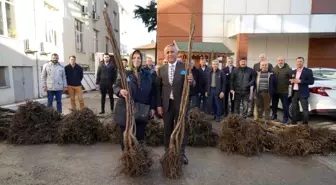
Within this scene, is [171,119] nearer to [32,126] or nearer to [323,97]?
[32,126]

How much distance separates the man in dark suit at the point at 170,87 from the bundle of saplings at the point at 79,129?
191 cm

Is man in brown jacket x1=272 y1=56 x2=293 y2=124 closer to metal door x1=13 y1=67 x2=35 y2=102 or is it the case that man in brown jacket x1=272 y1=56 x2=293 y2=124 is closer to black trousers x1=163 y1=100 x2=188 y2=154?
black trousers x1=163 y1=100 x2=188 y2=154

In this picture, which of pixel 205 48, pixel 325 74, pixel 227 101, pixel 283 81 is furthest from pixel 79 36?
pixel 325 74

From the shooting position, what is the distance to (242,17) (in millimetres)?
10859

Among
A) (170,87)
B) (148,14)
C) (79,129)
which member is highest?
(148,14)

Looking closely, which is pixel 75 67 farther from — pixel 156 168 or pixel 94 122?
pixel 156 168

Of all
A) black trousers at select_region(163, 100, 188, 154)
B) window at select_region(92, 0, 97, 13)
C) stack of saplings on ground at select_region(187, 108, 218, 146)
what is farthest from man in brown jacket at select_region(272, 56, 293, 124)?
window at select_region(92, 0, 97, 13)

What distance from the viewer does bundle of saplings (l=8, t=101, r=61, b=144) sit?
468cm

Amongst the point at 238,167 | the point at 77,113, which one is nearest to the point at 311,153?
the point at 238,167

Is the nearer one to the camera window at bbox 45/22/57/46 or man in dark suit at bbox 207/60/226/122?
man in dark suit at bbox 207/60/226/122

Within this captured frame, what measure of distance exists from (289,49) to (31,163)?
13.0m

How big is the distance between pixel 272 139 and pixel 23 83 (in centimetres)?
1015

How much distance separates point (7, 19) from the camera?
9.69 m

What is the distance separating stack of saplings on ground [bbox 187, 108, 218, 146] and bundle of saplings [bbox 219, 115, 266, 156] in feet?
0.93
